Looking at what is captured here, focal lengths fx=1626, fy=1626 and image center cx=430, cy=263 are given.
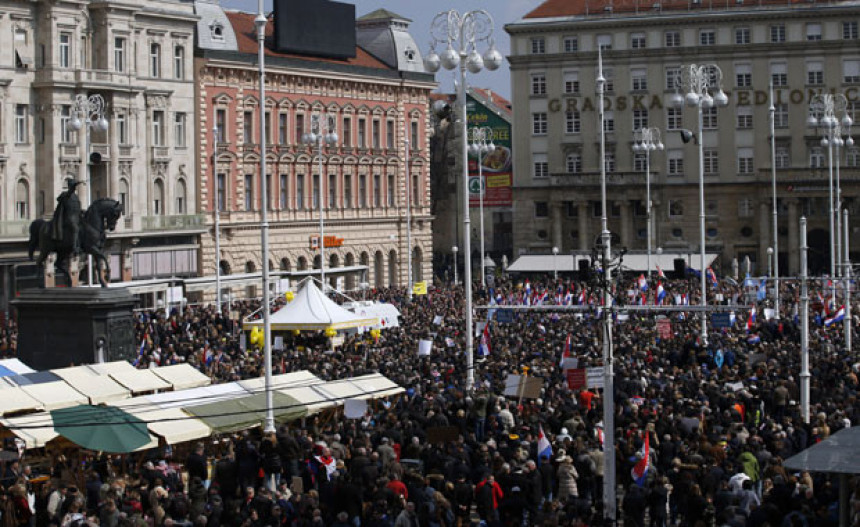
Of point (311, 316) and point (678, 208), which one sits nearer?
point (311, 316)

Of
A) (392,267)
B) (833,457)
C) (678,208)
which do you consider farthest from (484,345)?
(678,208)

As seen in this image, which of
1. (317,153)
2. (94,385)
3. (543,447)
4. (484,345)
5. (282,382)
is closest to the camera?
(543,447)

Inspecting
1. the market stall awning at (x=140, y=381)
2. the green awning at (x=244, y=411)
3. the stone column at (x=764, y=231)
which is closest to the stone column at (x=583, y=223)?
the stone column at (x=764, y=231)

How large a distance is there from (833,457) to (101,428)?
12277 millimetres

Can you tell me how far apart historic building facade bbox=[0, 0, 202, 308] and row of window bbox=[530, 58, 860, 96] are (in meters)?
31.7

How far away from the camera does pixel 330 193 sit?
89250 mm

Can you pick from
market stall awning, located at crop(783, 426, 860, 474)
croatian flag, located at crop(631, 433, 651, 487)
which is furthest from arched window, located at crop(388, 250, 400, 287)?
market stall awning, located at crop(783, 426, 860, 474)

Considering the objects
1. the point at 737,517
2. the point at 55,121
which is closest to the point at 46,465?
the point at 737,517

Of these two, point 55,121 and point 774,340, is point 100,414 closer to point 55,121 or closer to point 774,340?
point 774,340

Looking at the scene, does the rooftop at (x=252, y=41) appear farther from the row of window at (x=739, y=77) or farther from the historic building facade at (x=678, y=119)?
the historic building facade at (x=678, y=119)

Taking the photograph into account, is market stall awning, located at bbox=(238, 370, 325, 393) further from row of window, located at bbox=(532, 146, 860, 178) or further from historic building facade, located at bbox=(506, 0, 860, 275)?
row of window, located at bbox=(532, 146, 860, 178)

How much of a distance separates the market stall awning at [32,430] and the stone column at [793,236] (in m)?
73.6

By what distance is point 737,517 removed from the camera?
2073 centimetres

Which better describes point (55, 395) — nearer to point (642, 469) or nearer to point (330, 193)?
point (642, 469)
